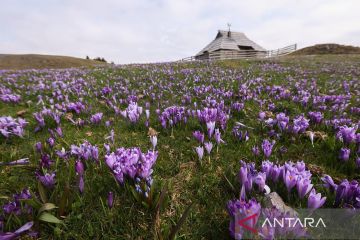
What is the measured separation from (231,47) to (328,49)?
24748mm

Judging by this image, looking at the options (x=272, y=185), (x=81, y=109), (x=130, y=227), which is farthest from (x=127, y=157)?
(x=81, y=109)

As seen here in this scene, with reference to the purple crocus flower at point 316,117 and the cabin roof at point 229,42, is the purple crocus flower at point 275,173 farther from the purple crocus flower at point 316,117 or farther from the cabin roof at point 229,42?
the cabin roof at point 229,42

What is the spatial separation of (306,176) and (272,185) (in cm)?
36

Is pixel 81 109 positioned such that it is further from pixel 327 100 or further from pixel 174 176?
pixel 327 100

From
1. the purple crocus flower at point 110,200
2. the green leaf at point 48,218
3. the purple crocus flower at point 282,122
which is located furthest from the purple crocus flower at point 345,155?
the green leaf at point 48,218

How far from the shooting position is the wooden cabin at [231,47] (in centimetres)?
5425

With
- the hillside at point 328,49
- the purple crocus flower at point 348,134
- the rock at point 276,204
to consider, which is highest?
the hillside at point 328,49

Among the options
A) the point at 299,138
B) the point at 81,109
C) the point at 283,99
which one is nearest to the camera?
the point at 299,138

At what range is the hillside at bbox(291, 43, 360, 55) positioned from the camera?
55350 mm

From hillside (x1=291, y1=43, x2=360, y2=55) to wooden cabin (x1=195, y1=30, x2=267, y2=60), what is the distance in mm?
10787

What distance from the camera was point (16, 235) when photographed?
1.92 metres

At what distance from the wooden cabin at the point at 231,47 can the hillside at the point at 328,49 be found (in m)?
10.8

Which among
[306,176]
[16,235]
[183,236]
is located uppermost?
[306,176]

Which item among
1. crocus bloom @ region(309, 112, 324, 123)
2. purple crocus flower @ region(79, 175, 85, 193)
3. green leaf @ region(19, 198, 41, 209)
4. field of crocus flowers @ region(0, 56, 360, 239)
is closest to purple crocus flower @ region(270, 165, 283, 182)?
field of crocus flowers @ region(0, 56, 360, 239)
